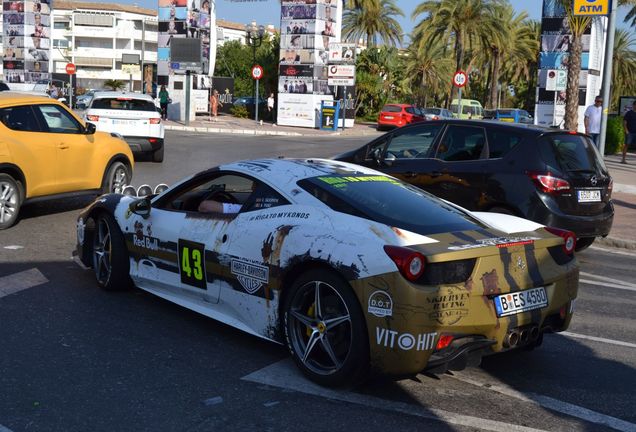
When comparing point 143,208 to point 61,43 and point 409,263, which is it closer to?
point 409,263

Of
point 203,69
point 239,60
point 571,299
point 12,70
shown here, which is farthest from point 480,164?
point 239,60

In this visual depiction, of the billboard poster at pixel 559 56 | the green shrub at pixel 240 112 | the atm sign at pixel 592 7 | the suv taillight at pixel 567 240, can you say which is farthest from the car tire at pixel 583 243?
the green shrub at pixel 240 112

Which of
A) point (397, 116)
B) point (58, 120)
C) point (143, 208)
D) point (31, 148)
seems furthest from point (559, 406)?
point (397, 116)

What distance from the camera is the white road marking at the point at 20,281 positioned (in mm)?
7117

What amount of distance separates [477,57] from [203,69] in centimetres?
2646

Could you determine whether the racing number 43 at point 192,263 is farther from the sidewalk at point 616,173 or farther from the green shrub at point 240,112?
the green shrub at point 240,112

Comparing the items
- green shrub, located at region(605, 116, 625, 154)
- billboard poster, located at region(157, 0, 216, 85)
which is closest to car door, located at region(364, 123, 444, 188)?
green shrub, located at region(605, 116, 625, 154)

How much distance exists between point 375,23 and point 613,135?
3623 cm

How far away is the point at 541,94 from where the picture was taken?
33594 millimetres

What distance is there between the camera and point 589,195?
9359mm

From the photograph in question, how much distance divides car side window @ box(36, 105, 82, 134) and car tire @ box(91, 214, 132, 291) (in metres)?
4.20

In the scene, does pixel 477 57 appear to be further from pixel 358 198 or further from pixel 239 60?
pixel 358 198

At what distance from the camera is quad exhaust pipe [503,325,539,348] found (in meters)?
4.89

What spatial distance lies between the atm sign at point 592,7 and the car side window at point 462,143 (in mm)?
8637
